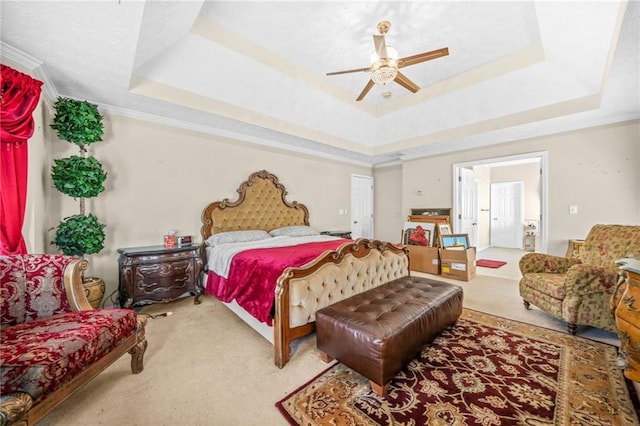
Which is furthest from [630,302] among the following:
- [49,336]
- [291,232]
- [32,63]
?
[32,63]

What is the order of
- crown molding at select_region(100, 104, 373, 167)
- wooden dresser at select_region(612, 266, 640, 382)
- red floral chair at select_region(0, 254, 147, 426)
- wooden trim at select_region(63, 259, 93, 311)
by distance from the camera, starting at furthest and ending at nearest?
1. crown molding at select_region(100, 104, 373, 167)
2. wooden trim at select_region(63, 259, 93, 311)
3. wooden dresser at select_region(612, 266, 640, 382)
4. red floral chair at select_region(0, 254, 147, 426)

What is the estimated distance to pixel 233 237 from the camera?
383 cm

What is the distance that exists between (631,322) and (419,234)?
3.87 meters

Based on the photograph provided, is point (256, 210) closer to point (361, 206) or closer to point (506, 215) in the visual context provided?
point (361, 206)

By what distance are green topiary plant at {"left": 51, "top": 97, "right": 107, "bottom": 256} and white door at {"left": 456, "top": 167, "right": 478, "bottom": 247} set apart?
616cm

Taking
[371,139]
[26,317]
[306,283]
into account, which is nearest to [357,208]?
[371,139]

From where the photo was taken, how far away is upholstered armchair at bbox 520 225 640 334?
2.32 m

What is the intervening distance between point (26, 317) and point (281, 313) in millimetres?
1744

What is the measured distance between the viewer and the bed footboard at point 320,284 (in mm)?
1992

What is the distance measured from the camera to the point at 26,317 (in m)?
1.68

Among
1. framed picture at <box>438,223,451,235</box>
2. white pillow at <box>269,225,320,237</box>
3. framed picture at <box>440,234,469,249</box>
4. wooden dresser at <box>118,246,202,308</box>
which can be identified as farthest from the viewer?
framed picture at <box>438,223,451,235</box>

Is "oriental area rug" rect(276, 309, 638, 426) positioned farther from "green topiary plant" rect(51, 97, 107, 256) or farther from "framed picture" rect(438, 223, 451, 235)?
"framed picture" rect(438, 223, 451, 235)

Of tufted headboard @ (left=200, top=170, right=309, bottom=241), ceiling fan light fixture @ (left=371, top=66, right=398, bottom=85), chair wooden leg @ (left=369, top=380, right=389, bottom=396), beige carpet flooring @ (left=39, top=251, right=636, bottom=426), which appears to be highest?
ceiling fan light fixture @ (left=371, top=66, right=398, bottom=85)

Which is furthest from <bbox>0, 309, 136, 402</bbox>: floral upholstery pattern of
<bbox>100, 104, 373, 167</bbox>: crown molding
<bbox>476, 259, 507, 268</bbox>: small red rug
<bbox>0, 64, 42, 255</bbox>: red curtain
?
<bbox>476, 259, 507, 268</bbox>: small red rug
